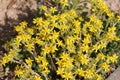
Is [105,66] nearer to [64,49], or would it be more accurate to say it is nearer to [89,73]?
[89,73]

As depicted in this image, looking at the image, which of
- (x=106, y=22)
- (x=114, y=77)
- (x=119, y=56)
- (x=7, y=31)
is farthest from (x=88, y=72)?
(x=7, y=31)

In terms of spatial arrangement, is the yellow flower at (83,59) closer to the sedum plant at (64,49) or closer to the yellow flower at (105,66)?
the sedum plant at (64,49)

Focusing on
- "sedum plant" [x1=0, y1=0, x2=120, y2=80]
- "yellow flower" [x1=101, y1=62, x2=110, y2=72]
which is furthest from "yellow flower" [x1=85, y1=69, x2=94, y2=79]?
"yellow flower" [x1=101, y1=62, x2=110, y2=72]

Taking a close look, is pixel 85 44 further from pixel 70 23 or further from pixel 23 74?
pixel 23 74

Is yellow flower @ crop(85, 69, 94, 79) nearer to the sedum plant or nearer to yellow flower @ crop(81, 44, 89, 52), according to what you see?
the sedum plant

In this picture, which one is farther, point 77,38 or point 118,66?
point 118,66

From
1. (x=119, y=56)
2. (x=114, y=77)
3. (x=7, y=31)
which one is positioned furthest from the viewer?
(x=7, y=31)

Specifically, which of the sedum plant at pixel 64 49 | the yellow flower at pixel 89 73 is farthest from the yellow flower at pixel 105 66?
→ the yellow flower at pixel 89 73

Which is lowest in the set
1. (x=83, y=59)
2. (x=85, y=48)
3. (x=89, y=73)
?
(x=89, y=73)

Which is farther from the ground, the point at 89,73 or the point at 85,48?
the point at 85,48

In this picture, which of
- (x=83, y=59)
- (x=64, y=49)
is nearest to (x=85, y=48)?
(x=83, y=59)

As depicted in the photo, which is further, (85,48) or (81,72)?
(85,48)
